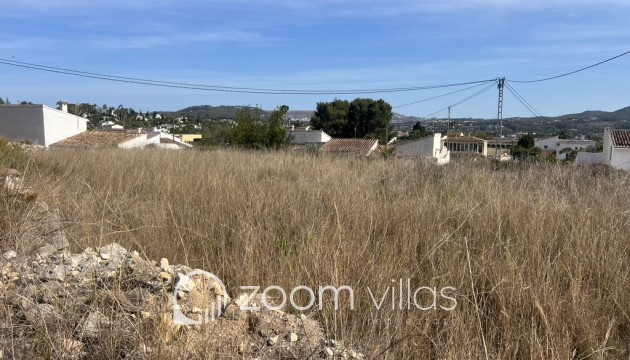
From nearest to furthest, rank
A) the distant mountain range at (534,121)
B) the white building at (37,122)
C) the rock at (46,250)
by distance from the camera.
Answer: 1. the rock at (46,250)
2. the white building at (37,122)
3. the distant mountain range at (534,121)

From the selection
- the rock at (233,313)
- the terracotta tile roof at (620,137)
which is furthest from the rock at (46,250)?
the terracotta tile roof at (620,137)

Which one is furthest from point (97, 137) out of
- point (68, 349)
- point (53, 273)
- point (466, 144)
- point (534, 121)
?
point (534, 121)

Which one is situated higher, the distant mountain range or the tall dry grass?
the distant mountain range

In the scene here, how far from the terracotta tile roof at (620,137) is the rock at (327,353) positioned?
145 ft

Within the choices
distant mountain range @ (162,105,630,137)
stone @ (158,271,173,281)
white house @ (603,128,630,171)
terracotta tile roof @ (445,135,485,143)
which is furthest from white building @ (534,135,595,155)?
stone @ (158,271,173,281)

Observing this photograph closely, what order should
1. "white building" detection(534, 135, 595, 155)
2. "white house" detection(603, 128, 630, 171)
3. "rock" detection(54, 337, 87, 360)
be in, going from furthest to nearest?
"white building" detection(534, 135, 595, 155)
"white house" detection(603, 128, 630, 171)
"rock" detection(54, 337, 87, 360)

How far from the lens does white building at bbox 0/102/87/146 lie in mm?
42344

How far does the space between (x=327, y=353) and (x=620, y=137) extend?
45.9 meters

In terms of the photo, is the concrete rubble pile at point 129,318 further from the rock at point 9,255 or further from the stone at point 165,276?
the rock at point 9,255

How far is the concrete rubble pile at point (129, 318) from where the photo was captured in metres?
1.77

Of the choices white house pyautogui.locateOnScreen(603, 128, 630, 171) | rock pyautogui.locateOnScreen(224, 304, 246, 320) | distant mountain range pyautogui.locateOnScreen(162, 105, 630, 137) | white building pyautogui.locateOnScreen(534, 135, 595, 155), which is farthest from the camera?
white building pyautogui.locateOnScreen(534, 135, 595, 155)

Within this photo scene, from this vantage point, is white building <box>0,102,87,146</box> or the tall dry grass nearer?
the tall dry grass

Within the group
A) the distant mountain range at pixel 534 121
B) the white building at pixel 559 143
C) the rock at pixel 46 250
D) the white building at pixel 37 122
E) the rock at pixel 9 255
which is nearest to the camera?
the rock at pixel 9 255

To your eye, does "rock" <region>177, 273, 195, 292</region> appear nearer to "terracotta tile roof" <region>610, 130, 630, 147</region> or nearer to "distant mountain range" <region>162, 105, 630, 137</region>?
"distant mountain range" <region>162, 105, 630, 137</region>
